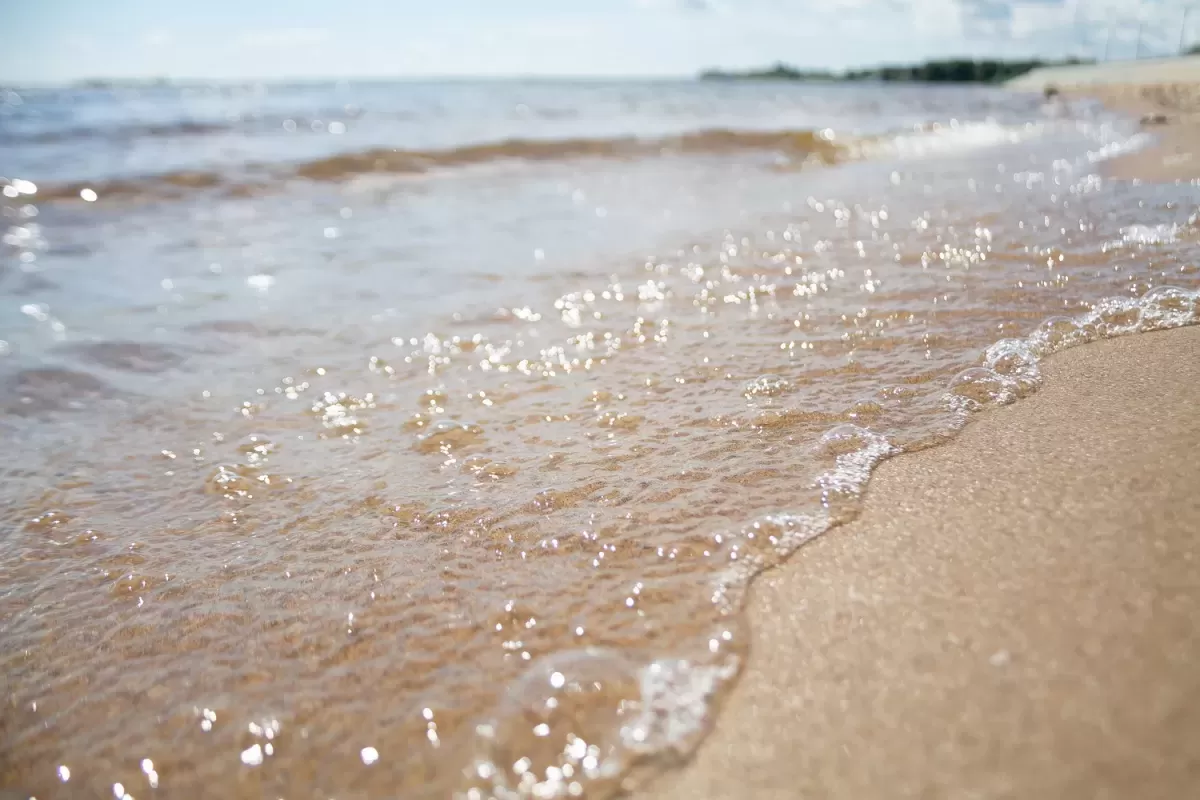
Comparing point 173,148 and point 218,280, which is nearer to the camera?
point 218,280

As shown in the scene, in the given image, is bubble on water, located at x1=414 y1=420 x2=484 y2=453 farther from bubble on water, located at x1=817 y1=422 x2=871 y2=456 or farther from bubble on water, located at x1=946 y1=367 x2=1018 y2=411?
bubble on water, located at x1=946 y1=367 x2=1018 y2=411

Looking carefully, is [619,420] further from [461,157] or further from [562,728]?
[461,157]

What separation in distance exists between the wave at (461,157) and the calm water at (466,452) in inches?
121

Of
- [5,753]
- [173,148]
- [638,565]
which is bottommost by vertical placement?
[5,753]

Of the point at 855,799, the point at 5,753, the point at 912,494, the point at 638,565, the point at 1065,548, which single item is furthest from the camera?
the point at 912,494

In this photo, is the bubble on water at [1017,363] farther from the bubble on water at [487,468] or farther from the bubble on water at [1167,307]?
the bubble on water at [487,468]

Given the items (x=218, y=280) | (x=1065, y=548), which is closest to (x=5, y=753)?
(x=1065, y=548)

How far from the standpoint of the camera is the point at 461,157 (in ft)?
36.6

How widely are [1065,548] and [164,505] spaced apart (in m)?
2.07

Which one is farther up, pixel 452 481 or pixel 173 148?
pixel 173 148

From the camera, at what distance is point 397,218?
6281 mm

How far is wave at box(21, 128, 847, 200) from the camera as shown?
8.14 meters

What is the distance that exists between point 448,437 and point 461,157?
987 cm

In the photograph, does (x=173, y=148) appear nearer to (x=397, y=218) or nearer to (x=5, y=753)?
(x=397, y=218)
